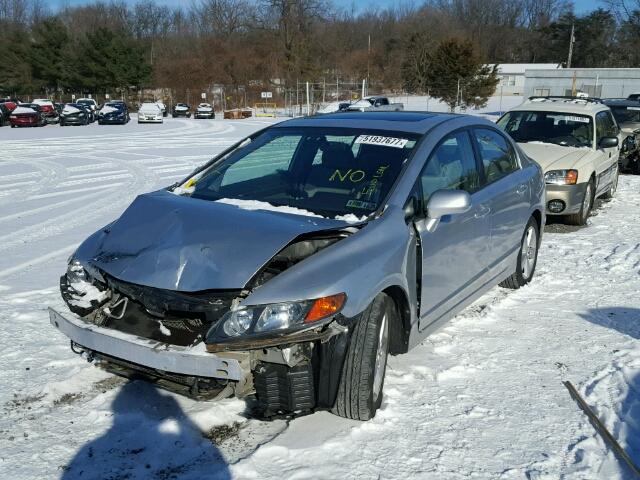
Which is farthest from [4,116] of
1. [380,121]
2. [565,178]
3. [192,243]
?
[192,243]

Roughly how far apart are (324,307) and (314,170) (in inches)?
63.8

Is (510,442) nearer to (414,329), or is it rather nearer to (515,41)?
(414,329)

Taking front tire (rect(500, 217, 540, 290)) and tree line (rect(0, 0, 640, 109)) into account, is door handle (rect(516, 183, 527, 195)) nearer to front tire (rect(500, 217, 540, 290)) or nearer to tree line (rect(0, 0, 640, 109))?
front tire (rect(500, 217, 540, 290))

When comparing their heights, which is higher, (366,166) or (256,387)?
(366,166)

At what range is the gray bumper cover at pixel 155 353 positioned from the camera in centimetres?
298

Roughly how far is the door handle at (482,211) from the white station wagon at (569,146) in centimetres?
391

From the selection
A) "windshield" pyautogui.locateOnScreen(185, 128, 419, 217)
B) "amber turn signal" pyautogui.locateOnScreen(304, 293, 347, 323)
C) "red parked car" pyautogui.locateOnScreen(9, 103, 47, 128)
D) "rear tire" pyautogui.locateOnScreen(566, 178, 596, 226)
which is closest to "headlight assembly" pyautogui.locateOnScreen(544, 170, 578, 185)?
"rear tire" pyautogui.locateOnScreen(566, 178, 596, 226)

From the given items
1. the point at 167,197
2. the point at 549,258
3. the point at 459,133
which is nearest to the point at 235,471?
the point at 167,197

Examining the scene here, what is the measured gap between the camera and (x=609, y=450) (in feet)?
10.9

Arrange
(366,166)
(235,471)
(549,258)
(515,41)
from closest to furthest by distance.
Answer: (235,471) < (366,166) < (549,258) < (515,41)

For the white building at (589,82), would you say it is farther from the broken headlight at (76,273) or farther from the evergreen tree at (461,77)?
the broken headlight at (76,273)

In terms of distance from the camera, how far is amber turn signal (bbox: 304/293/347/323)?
303cm

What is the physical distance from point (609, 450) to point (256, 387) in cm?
188

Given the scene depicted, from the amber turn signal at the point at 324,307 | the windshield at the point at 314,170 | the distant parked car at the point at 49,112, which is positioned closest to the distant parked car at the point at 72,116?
the distant parked car at the point at 49,112
